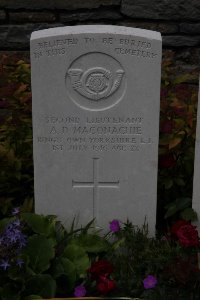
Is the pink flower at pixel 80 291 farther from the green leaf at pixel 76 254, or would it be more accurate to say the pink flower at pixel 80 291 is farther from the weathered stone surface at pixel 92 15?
the weathered stone surface at pixel 92 15

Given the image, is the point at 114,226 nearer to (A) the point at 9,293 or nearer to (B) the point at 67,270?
(B) the point at 67,270

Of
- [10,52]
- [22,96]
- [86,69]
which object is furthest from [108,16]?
[86,69]

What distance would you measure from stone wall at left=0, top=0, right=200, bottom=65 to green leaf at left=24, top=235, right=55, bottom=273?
280 cm

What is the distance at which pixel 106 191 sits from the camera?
3.22 meters

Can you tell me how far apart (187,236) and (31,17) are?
308 centimetres

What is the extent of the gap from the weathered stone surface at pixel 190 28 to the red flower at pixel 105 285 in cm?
308

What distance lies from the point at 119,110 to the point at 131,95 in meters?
0.11

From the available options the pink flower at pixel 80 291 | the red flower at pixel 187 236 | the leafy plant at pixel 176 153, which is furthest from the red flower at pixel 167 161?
the pink flower at pixel 80 291

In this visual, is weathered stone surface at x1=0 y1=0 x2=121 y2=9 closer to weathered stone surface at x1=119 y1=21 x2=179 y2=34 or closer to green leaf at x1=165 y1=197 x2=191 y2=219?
weathered stone surface at x1=119 y1=21 x2=179 y2=34

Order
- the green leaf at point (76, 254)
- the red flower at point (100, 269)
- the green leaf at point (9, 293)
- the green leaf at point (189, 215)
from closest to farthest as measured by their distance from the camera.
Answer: the green leaf at point (9, 293), the red flower at point (100, 269), the green leaf at point (76, 254), the green leaf at point (189, 215)

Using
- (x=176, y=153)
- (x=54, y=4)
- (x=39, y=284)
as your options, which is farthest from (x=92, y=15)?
(x=39, y=284)

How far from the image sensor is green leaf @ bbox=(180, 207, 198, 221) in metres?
3.21

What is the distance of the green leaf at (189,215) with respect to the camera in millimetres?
3212

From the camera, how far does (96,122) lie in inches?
121
